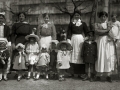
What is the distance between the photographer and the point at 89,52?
5.55 meters

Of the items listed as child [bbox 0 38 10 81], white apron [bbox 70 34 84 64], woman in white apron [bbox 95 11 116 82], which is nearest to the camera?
woman in white apron [bbox 95 11 116 82]

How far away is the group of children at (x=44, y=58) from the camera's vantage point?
5.60 meters

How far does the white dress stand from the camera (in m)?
5.47

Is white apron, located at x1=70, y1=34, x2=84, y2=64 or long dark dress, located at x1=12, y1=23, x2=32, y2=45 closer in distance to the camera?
white apron, located at x1=70, y1=34, x2=84, y2=64

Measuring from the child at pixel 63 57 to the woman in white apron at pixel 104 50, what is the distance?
0.89 metres

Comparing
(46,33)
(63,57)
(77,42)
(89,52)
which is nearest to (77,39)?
(77,42)

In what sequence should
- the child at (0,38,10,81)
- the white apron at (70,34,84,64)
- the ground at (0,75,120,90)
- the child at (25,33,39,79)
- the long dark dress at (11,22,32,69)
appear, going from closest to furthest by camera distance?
the ground at (0,75,120,90), the child at (0,38,10,81), the child at (25,33,39,79), the white apron at (70,34,84,64), the long dark dress at (11,22,32,69)

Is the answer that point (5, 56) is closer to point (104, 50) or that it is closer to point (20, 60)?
point (20, 60)

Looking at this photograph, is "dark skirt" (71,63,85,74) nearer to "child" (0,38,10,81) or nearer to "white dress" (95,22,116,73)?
"white dress" (95,22,116,73)

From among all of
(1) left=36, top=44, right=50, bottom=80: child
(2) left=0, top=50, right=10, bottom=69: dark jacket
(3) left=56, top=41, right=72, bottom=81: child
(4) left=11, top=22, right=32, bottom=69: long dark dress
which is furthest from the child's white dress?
(2) left=0, top=50, right=10, bottom=69: dark jacket

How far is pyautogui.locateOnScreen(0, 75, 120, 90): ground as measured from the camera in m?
4.84

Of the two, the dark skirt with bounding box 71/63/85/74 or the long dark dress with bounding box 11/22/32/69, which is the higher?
the long dark dress with bounding box 11/22/32/69

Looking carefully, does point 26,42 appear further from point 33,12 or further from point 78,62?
point 33,12

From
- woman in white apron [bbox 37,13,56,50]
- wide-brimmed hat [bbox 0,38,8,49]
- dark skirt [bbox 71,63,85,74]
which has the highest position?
woman in white apron [bbox 37,13,56,50]
